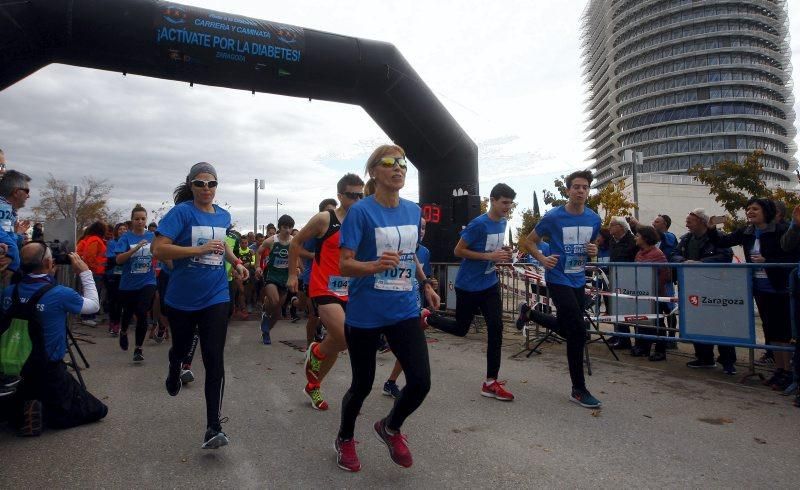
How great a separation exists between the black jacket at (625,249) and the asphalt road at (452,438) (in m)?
2.22

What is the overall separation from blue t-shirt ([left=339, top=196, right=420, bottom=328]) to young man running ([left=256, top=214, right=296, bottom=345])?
527 centimetres

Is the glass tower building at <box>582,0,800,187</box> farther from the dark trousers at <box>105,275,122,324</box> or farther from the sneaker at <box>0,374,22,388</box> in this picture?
the sneaker at <box>0,374,22,388</box>

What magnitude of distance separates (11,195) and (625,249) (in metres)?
7.81

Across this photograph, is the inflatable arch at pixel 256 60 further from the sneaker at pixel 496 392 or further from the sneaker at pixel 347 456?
the sneaker at pixel 347 456

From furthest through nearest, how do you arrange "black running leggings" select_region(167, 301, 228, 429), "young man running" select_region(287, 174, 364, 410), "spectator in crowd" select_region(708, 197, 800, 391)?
"spectator in crowd" select_region(708, 197, 800, 391) < "young man running" select_region(287, 174, 364, 410) < "black running leggings" select_region(167, 301, 228, 429)

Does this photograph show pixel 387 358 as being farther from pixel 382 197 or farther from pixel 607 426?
pixel 382 197

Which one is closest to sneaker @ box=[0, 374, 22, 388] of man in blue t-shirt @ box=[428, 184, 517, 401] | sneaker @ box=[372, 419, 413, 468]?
sneaker @ box=[372, 419, 413, 468]

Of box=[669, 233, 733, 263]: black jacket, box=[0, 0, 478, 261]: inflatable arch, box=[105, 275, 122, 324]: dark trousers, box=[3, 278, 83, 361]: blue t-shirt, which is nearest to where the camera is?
box=[3, 278, 83, 361]: blue t-shirt

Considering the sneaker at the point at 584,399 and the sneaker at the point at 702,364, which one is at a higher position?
the sneaker at the point at 584,399

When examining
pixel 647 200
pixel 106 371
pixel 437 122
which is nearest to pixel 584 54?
pixel 647 200

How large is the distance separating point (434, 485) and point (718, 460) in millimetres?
1941

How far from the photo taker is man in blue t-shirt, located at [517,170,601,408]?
4.79 m

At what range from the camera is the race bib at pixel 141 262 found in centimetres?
726

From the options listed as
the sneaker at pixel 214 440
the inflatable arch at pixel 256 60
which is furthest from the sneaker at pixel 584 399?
the inflatable arch at pixel 256 60
